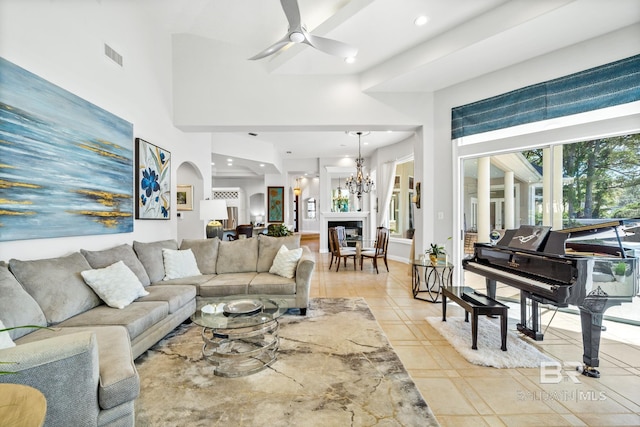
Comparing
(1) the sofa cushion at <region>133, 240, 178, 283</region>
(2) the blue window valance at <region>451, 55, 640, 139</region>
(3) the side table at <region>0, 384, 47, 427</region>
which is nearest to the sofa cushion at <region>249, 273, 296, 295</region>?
(1) the sofa cushion at <region>133, 240, 178, 283</region>

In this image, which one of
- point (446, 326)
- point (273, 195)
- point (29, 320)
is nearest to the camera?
point (29, 320)

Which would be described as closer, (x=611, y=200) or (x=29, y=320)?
(x=29, y=320)

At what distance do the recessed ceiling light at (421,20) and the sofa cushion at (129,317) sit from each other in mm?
4010

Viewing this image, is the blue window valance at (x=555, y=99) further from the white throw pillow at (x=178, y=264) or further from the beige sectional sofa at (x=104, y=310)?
the white throw pillow at (x=178, y=264)

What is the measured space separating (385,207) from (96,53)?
6608mm

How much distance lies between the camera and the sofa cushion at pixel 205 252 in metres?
3.79

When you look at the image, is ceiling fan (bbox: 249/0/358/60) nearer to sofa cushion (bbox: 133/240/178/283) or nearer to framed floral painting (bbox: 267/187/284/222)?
sofa cushion (bbox: 133/240/178/283)

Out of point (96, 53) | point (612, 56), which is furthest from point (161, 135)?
point (612, 56)

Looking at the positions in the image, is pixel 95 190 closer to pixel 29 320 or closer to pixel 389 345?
pixel 29 320

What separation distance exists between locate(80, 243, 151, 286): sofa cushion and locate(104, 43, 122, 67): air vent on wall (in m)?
2.07

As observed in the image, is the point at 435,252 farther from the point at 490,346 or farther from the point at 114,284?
the point at 114,284

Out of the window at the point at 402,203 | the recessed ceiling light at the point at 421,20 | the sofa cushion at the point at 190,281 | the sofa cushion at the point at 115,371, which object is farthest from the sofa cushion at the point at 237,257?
the window at the point at 402,203

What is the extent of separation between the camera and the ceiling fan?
8.32 feet

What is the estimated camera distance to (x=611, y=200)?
306cm
